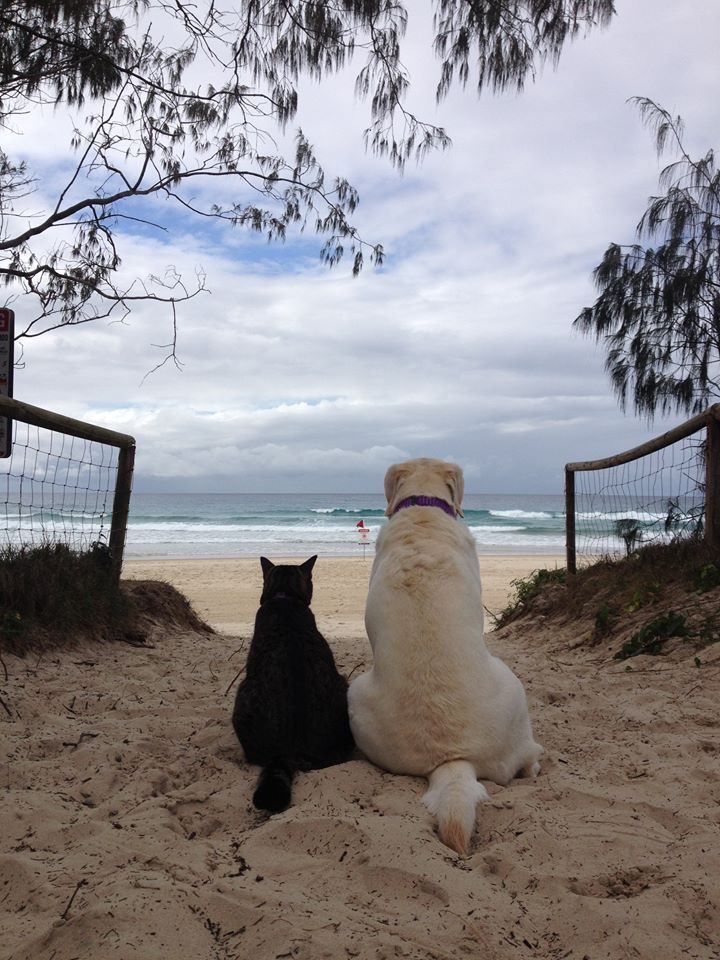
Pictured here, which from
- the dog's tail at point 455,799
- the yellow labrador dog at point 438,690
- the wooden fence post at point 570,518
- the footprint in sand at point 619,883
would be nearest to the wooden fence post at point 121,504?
the yellow labrador dog at point 438,690

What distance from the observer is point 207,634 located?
731 cm

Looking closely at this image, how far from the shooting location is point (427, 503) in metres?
3.72

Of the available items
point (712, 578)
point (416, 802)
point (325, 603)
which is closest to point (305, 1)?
point (712, 578)

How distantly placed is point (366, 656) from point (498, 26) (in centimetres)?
507

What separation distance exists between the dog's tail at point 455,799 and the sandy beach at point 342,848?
60 millimetres

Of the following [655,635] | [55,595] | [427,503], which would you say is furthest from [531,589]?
[55,595]

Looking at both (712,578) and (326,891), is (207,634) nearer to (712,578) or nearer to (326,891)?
(712,578)

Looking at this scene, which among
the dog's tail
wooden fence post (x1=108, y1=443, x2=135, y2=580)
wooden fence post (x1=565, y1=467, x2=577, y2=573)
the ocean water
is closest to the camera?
the dog's tail

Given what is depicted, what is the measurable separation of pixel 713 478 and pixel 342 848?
482 cm

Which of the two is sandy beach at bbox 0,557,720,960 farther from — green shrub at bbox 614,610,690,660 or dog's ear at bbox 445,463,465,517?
dog's ear at bbox 445,463,465,517

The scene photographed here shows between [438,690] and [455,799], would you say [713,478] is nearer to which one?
[438,690]

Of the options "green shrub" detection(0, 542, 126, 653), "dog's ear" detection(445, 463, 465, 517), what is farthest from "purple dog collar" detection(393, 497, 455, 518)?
"green shrub" detection(0, 542, 126, 653)

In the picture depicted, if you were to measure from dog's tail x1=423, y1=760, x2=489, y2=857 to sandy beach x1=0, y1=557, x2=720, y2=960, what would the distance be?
2.3 inches

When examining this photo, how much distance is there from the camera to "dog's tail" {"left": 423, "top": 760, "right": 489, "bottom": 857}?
2393mm
